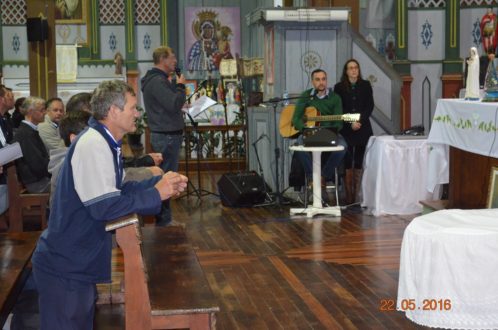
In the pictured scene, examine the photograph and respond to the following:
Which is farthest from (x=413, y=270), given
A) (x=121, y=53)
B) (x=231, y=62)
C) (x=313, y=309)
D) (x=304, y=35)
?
(x=121, y=53)

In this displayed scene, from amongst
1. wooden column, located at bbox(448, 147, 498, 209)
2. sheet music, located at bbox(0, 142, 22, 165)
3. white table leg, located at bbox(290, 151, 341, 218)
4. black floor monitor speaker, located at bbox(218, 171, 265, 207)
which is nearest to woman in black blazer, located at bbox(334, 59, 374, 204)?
white table leg, located at bbox(290, 151, 341, 218)

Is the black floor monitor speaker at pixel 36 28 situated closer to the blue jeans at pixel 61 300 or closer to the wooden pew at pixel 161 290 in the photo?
the wooden pew at pixel 161 290

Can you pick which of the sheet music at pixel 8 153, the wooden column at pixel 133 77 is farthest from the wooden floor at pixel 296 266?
the wooden column at pixel 133 77

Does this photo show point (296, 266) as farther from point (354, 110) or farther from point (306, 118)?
point (354, 110)

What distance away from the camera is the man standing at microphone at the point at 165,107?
293 inches

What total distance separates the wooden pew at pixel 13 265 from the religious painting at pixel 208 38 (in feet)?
35.2

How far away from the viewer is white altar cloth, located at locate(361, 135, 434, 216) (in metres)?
7.95

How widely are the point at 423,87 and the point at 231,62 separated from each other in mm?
2896

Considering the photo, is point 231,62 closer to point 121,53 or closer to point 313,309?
point 121,53

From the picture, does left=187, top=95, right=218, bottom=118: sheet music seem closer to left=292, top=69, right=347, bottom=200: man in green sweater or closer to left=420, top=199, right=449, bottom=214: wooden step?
left=292, top=69, right=347, bottom=200: man in green sweater

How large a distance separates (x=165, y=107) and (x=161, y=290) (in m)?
4.06

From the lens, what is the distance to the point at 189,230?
7.57 meters

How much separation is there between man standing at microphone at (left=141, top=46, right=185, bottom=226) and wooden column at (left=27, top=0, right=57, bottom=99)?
70.1 inches

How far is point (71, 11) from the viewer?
50.1 feet
